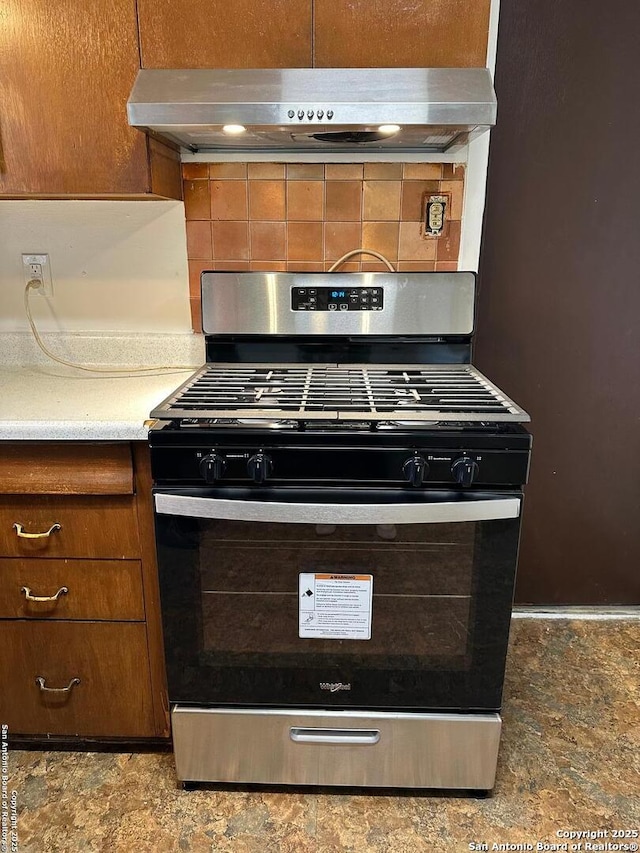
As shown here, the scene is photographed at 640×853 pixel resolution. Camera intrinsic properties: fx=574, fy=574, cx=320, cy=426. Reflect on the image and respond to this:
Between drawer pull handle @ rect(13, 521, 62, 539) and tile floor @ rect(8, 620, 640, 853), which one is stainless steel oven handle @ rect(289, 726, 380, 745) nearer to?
tile floor @ rect(8, 620, 640, 853)

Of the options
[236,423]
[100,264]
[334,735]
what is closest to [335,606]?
[334,735]

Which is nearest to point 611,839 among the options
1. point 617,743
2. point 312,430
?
point 617,743

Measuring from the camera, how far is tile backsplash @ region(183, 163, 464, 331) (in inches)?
62.9

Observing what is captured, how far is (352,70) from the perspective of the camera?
1219mm

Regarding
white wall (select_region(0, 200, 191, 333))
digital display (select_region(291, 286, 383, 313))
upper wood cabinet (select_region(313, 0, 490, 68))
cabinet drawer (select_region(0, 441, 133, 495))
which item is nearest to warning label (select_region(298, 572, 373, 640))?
cabinet drawer (select_region(0, 441, 133, 495))

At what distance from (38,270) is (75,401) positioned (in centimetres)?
59

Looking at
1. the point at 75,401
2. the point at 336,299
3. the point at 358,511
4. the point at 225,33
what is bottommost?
the point at 358,511

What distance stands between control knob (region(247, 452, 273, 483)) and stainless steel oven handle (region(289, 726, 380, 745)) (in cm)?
60

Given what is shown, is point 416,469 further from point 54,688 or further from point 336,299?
point 54,688

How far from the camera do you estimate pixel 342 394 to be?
128 cm

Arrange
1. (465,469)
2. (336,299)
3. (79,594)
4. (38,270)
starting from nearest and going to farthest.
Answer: (465,469) → (79,594) → (336,299) → (38,270)

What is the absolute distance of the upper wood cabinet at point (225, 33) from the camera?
124cm

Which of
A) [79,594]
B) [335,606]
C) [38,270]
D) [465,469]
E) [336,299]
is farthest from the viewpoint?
[38,270]

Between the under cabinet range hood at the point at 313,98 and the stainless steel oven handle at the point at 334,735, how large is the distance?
131cm
